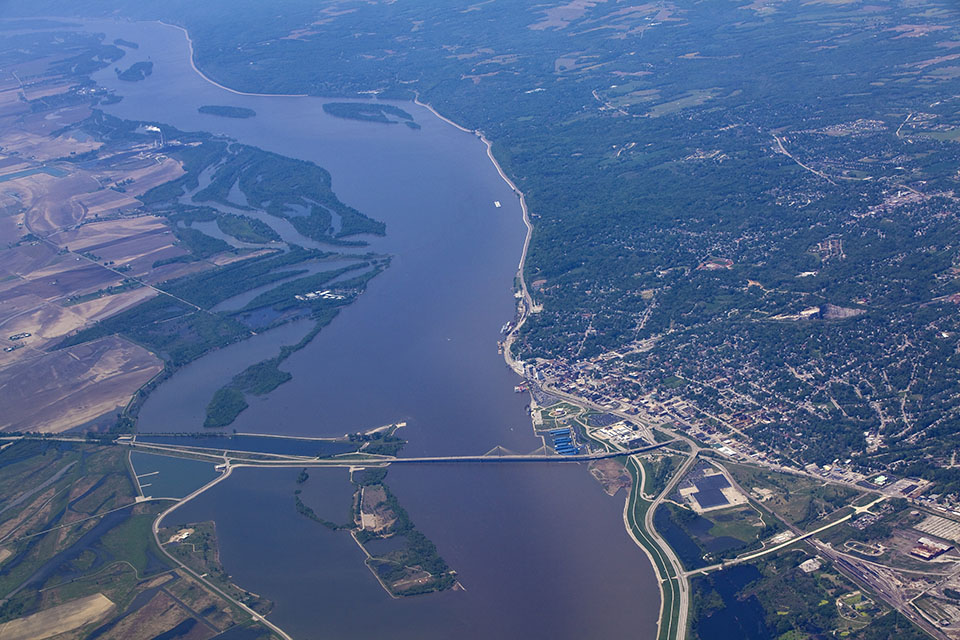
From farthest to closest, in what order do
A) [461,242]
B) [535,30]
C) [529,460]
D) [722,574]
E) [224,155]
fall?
[535,30] → [224,155] → [461,242] → [529,460] → [722,574]

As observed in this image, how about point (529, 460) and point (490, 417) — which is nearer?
point (529, 460)

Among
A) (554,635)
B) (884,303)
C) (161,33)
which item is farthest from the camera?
(161,33)

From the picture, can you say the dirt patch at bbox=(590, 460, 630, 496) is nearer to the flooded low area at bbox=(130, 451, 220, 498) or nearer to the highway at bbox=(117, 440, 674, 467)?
the highway at bbox=(117, 440, 674, 467)

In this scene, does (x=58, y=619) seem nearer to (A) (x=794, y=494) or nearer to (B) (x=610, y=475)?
(B) (x=610, y=475)

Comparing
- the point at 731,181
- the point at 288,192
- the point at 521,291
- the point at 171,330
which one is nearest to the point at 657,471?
the point at 521,291

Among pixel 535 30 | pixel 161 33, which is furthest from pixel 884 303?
pixel 161 33

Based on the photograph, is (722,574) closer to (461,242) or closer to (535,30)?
(461,242)

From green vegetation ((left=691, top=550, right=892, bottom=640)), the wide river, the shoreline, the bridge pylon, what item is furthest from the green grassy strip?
the bridge pylon
